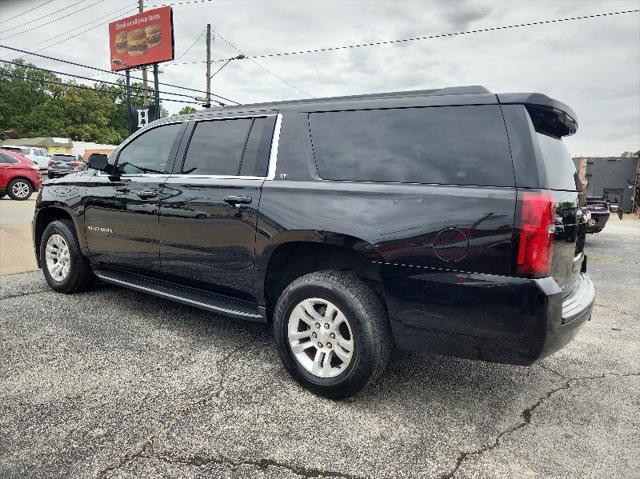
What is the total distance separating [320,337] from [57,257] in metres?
3.45

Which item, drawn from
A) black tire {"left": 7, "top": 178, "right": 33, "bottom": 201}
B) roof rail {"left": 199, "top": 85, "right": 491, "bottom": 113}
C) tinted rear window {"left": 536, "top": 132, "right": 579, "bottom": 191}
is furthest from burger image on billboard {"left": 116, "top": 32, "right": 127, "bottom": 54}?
tinted rear window {"left": 536, "top": 132, "right": 579, "bottom": 191}

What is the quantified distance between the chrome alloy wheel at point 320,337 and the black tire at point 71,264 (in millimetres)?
2815

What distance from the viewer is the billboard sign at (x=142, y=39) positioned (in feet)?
105

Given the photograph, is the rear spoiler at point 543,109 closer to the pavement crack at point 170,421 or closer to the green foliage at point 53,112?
the pavement crack at point 170,421

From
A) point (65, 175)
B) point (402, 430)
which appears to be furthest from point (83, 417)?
point (65, 175)

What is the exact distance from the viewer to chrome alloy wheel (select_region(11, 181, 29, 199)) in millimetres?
14641

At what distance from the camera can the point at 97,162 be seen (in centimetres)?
421

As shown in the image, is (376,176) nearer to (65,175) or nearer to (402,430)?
(402,430)

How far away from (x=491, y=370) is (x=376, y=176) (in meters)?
1.72

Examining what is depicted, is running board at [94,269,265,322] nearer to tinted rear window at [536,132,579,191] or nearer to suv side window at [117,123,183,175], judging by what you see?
suv side window at [117,123,183,175]

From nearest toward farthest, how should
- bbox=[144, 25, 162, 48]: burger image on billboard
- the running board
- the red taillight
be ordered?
the red taillight < the running board < bbox=[144, 25, 162, 48]: burger image on billboard

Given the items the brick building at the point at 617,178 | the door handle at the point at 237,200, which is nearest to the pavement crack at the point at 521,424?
the door handle at the point at 237,200

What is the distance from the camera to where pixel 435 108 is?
2.61 metres

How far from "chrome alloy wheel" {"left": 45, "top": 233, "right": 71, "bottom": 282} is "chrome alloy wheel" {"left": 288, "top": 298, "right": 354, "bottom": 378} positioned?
298 cm
